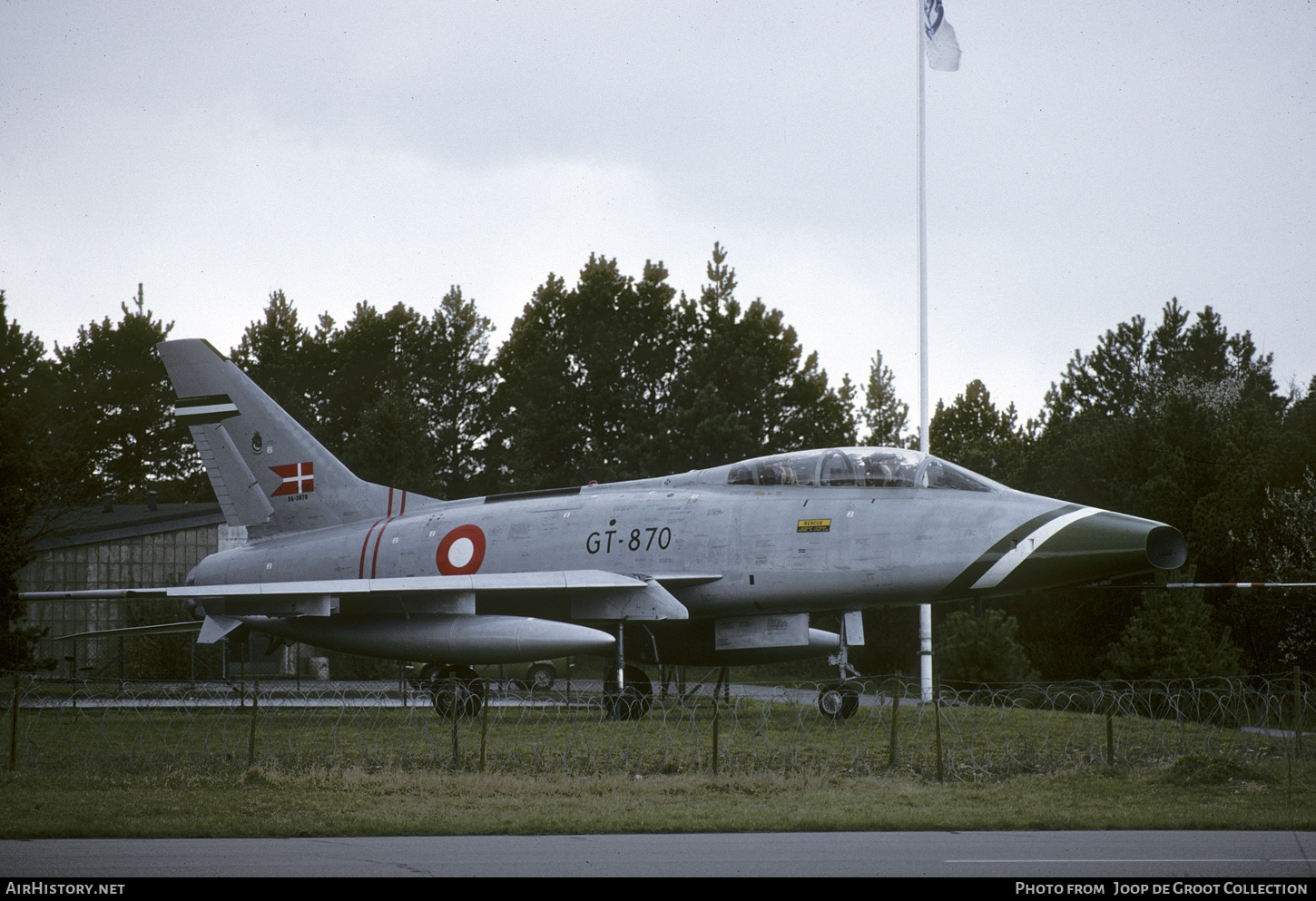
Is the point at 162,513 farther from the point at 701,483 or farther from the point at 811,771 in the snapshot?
the point at 811,771

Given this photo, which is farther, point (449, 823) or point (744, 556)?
point (744, 556)

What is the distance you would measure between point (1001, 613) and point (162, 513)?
78.4 feet

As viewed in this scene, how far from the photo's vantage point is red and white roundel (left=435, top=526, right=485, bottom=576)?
18.1 m

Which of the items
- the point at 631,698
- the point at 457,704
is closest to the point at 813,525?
the point at 631,698

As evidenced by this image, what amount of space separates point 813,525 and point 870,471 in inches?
40.2

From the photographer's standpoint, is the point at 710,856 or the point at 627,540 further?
the point at 627,540

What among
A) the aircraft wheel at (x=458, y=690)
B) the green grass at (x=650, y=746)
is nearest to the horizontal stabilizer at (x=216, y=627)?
the green grass at (x=650, y=746)

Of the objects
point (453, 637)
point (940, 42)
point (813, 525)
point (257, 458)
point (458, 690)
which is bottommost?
point (458, 690)

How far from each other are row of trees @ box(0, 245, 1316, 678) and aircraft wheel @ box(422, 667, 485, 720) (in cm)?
1091

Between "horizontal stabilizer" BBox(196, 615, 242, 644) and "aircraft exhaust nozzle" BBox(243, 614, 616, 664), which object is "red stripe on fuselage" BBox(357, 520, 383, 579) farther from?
"horizontal stabilizer" BBox(196, 615, 242, 644)

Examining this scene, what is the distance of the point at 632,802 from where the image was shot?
1032cm

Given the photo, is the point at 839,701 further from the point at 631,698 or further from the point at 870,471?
the point at 870,471
